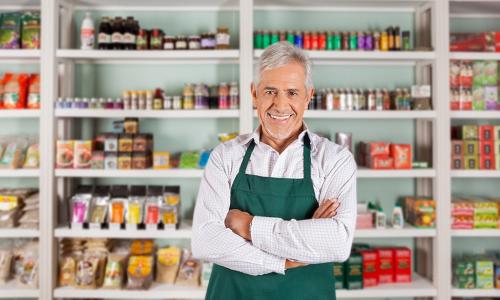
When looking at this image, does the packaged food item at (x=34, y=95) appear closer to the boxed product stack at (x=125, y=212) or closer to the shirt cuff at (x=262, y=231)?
the boxed product stack at (x=125, y=212)

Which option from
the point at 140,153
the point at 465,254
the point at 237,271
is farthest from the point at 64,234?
the point at 465,254

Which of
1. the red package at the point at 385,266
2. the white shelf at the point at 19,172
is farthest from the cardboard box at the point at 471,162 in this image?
the white shelf at the point at 19,172

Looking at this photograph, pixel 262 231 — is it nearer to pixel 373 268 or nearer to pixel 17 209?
pixel 373 268

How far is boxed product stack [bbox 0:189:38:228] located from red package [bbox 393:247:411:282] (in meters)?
2.51

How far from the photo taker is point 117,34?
3.10 m

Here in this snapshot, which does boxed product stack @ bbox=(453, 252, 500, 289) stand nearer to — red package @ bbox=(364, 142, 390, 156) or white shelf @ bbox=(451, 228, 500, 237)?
white shelf @ bbox=(451, 228, 500, 237)

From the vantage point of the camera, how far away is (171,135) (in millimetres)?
3492

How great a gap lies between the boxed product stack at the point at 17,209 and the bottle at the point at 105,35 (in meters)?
1.16

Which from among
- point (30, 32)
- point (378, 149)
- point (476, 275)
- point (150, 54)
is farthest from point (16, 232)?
point (476, 275)

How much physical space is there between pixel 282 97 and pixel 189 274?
6.33 feet

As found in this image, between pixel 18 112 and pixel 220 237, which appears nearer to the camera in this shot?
pixel 220 237

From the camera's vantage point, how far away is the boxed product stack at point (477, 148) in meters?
3.19

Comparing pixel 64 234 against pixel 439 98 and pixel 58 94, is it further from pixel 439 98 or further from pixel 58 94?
pixel 439 98

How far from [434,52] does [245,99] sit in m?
1.34
